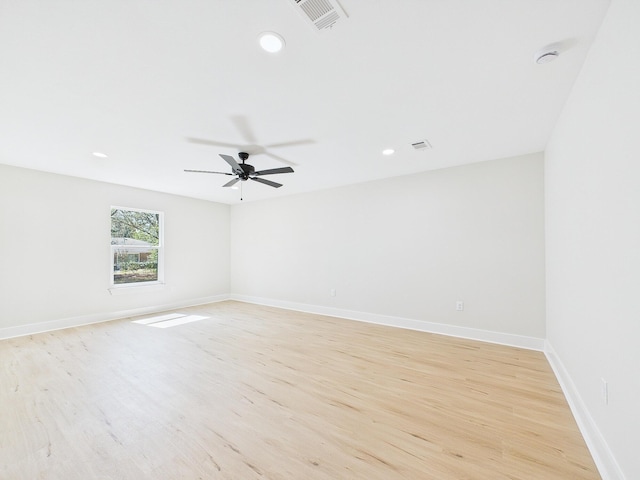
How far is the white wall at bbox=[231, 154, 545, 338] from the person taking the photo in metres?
3.45

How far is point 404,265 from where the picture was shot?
435 cm

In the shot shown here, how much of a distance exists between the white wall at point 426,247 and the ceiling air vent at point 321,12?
10.5 feet

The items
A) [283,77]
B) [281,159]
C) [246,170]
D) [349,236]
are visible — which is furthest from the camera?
[349,236]

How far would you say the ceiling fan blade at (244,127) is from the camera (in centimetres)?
255

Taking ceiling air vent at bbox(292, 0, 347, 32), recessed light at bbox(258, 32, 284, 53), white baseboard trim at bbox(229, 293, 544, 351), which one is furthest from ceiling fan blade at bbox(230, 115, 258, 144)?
white baseboard trim at bbox(229, 293, 544, 351)

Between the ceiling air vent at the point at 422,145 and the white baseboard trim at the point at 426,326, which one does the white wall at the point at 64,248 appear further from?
the ceiling air vent at the point at 422,145

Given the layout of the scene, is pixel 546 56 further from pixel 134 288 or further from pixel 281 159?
pixel 134 288

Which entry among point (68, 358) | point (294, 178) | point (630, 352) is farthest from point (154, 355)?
point (630, 352)

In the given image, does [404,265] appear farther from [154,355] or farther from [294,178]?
[154,355]

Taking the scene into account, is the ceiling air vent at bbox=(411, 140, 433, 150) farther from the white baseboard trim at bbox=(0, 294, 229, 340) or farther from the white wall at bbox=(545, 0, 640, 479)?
the white baseboard trim at bbox=(0, 294, 229, 340)

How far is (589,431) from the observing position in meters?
1.70

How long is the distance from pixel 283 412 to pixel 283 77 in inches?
102

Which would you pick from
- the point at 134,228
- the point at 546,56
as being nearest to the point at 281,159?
the point at 546,56

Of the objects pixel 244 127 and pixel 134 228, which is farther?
pixel 134 228
